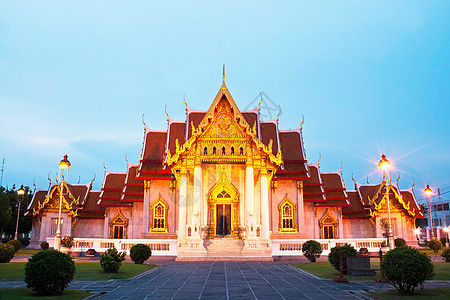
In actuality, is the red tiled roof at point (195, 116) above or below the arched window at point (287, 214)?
above

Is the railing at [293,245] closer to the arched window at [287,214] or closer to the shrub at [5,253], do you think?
the arched window at [287,214]

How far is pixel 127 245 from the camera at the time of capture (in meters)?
25.8

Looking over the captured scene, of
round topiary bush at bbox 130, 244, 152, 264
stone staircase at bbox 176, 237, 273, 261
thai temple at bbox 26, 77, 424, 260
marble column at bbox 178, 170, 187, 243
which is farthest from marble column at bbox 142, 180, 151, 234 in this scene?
round topiary bush at bbox 130, 244, 152, 264

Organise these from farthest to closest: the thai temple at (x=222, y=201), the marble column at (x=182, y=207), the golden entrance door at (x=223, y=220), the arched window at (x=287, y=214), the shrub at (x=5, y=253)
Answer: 1. the arched window at (x=287, y=214)
2. the golden entrance door at (x=223, y=220)
3. the marble column at (x=182, y=207)
4. the thai temple at (x=222, y=201)
5. the shrub at (x=5, y=253)

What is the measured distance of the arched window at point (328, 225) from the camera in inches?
1330

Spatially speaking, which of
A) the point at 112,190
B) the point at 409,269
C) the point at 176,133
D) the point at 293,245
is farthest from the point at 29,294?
the point at 112,190

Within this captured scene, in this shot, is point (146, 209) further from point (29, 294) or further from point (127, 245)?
point (29, 294)

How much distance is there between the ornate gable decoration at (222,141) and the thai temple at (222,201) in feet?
0.24

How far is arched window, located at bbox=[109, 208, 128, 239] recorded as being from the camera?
34.1 meters

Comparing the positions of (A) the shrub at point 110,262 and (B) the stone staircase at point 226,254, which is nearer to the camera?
(A) the shrub at point 110,262

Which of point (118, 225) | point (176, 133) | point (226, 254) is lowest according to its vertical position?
point (226, 254)

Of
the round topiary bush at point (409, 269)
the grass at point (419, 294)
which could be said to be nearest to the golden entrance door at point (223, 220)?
the grass at point (419, 294)

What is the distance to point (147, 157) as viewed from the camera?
110 ft

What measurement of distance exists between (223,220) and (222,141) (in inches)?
228
